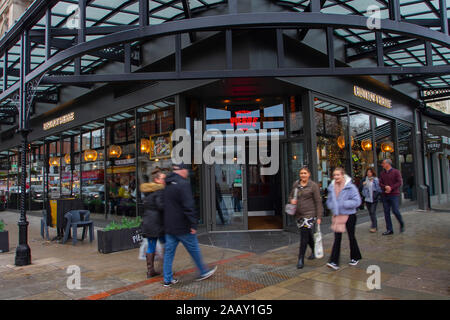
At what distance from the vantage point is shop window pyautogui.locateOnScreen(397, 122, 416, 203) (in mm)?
14804

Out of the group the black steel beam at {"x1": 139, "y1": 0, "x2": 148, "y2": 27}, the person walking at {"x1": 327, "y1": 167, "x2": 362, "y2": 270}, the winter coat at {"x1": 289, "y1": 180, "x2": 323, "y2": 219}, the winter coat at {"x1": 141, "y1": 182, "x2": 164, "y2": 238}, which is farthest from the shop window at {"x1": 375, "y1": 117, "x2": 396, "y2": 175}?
the winter coat at {"x1": 141, "y1": 182, "x2": 164, "y2": 238}

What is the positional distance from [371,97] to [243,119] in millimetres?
5442

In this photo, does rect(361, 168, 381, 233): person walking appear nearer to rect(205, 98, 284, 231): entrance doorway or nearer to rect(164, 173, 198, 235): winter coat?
rect(205, 98, 284, 231): entrance doorway

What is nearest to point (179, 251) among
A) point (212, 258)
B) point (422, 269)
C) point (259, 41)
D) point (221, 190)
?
point (212, 258)

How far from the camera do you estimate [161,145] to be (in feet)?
33.6

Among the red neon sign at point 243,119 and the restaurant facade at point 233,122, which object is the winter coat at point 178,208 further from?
the red neon sign at point 243,119

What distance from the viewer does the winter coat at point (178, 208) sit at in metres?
4.77

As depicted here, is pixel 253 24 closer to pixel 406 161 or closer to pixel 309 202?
pixel 309 202

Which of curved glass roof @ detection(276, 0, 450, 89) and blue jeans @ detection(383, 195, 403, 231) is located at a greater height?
curved glass roof @ detection(276, 0, 450, 89)

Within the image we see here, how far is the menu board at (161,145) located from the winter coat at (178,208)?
5208 millimetres

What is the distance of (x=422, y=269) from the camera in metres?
5.46

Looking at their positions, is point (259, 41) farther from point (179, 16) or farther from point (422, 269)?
point (422, 269)

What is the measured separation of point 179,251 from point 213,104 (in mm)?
4733

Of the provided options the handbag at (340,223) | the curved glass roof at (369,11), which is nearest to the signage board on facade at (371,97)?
the curved glass roof at (369,11)
